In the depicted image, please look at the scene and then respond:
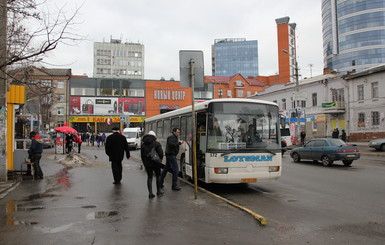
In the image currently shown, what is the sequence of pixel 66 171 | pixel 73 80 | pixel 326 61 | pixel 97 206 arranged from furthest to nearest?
pixel 326 61, pixel 73 80, pixel 66 171, pixel 97 206

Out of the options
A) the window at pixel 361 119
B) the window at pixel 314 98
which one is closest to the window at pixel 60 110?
the window at pixel 314 98

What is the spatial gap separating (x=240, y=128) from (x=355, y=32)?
10218cm

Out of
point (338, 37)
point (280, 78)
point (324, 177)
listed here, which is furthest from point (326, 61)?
point (324, 177)

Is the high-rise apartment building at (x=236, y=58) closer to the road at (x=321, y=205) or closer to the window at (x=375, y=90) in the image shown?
the window at (x=375, y=90)

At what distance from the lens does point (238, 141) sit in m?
8.98

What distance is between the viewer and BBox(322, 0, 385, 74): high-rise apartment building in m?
91.4

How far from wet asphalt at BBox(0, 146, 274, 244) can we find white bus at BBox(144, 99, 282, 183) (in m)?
0.98

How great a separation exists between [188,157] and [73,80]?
191ft

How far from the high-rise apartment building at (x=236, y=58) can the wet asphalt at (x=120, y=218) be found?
135067 millimetres

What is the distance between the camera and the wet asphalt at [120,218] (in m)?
5.12

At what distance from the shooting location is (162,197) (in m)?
8.15

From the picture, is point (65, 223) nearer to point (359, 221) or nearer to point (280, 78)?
point (359, 221)

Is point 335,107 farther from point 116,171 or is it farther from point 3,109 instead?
point 3,109

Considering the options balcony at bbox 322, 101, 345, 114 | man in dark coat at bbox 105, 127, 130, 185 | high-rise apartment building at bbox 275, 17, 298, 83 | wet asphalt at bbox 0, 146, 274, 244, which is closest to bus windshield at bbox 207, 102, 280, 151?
wet asphalt at bbox 0, 146, 274, 244
